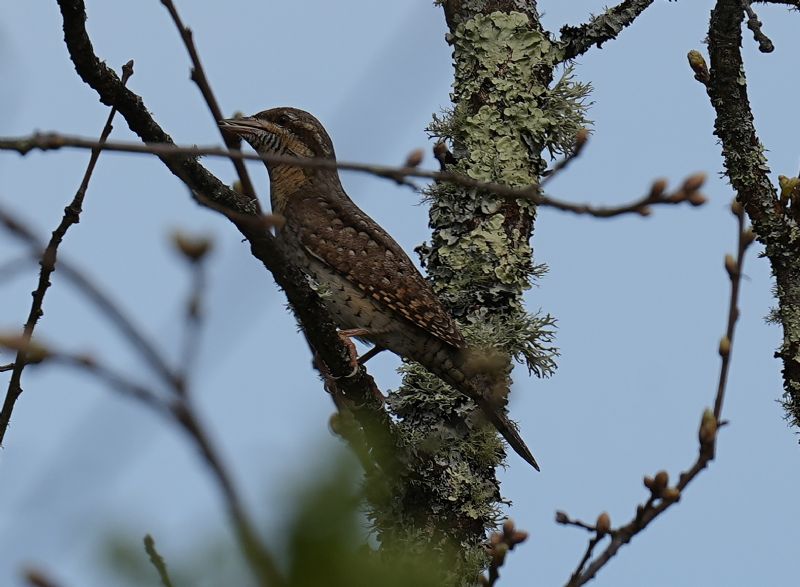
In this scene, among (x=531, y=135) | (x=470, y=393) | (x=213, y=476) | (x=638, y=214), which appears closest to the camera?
(x=213, y=476)

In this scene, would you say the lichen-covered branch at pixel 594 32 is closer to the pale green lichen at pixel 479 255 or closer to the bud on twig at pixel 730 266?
the pale green lichen at pixel 479 255

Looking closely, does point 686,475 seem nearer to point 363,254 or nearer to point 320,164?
point 320,164

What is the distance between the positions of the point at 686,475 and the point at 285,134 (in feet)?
13.3

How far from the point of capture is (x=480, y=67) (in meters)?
4.41

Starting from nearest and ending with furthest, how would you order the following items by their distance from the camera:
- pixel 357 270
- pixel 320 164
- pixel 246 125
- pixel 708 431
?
pixel 320 164 < pixel 708 431 < pixel 357 270 < pixel 246 125

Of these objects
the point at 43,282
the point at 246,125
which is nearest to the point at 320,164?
the point at 43,282

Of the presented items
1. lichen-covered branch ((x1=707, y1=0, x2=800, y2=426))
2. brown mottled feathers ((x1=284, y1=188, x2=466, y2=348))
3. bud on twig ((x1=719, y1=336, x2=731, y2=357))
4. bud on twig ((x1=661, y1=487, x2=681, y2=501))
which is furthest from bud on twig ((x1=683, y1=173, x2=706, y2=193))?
brown mottled feathers ((x1=284, y1=188, x2=466, y2=348))

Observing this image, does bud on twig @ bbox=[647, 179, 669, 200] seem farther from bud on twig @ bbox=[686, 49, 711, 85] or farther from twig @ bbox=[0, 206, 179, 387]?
bud on twig @ bbox=[686, 49, 711, 85]

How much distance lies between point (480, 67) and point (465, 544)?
1898 millimetres

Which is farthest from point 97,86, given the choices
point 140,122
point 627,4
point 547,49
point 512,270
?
point 627,4

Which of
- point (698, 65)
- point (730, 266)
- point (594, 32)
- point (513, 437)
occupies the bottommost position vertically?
point (730, 266)

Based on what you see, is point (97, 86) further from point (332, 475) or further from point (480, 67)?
Answer: point (332, 475)

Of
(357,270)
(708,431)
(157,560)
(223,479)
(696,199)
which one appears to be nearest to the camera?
(223,479)

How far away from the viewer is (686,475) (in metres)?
1.90
